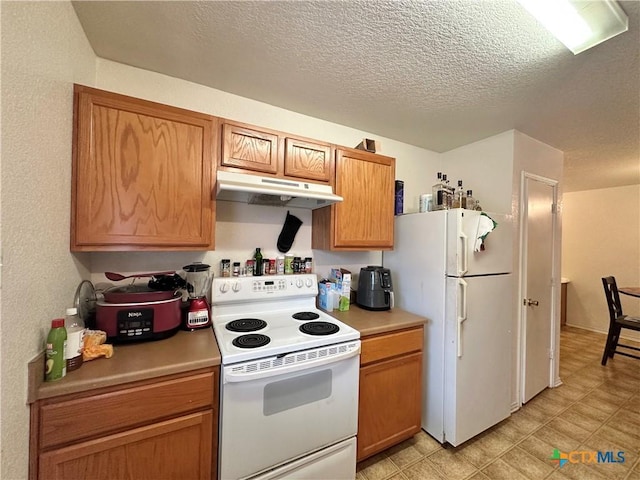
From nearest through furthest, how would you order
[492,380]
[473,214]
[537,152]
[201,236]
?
[201,236] → [473,214] → [492,380] → [537,152]

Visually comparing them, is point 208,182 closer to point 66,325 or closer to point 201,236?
point 201,236

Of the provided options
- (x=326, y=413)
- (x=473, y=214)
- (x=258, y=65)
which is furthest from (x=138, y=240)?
(x=473, y=214)

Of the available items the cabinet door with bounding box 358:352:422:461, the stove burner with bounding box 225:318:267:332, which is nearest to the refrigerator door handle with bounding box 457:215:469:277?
the cabinet door with bounding box 358:352:422:461

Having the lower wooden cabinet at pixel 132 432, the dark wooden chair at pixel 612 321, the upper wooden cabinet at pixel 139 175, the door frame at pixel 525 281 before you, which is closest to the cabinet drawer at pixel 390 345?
the lower wooden cabinet at pixel 132 432

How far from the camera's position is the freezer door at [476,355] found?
168 centimetres

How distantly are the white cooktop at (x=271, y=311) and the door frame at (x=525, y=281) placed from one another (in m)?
1.75

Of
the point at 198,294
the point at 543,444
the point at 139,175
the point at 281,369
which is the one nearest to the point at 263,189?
the point at 139,175

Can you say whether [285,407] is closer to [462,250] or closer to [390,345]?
[390,345]

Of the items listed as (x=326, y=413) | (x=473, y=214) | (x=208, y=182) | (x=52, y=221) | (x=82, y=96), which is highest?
(x=82, y=96)

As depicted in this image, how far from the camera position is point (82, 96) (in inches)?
44.3

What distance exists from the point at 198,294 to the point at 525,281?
2.61 meters

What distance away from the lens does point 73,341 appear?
37.9 inches

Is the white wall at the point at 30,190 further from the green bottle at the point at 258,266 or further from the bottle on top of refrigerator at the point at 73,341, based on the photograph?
the green bottle at the point at 258,266

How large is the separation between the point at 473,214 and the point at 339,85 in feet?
4.04
